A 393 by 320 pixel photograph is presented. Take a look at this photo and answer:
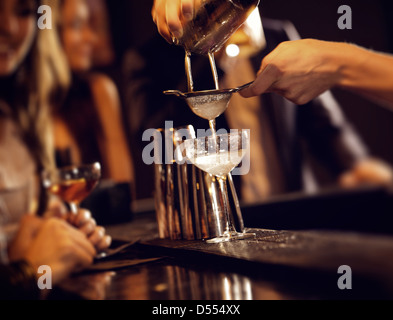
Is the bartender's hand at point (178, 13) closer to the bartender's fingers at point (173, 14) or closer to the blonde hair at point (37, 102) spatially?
the bartender's fingers at point (173, 14)

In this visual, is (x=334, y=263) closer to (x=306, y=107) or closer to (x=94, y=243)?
(x=94, y=243)

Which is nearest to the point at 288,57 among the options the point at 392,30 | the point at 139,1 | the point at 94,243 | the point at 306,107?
the point at 94,243

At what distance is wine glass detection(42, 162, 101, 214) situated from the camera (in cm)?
156

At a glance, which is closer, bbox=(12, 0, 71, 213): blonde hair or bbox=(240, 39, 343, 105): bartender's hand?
bbox=(240, 39, 343, 105): bartender's hand

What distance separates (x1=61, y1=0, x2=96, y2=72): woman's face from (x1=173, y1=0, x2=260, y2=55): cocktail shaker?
4419 mm

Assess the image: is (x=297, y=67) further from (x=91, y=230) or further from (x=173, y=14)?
(x=91, y=230)

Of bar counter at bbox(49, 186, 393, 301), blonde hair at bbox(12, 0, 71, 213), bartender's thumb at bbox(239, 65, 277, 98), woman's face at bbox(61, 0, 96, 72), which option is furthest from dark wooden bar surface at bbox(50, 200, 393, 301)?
woman's face at bbox(61, 0, 96, 72)

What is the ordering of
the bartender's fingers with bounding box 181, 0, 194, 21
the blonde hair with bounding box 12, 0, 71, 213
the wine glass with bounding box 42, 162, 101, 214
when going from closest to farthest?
the bartender's fingers with bounding box 181, 0, 194, 21 → the wine glass with bounding box 42, 162, 101, 214 → the blonde hair with bounding box 12, 0, 71, 213

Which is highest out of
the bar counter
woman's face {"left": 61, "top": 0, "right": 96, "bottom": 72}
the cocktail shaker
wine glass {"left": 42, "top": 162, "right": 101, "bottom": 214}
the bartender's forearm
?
woman's face {"left": 61, "top": 0, "right": 96, "bottom": 72}

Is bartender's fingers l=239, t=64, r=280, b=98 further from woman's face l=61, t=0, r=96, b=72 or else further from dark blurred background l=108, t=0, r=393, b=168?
woman's face l=61, t=0, r=96, b=72

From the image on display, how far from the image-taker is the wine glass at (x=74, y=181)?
5.13ft

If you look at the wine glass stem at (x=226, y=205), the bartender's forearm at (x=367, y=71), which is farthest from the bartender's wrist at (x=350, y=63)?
the wine glass stem at (x=226, y=205)

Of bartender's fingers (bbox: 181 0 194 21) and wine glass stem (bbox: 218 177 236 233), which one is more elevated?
bartender's fingers (bbox: 181 0 194 21)

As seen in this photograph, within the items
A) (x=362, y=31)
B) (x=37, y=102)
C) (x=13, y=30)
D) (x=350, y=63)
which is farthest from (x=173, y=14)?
(x=362, y=31)
